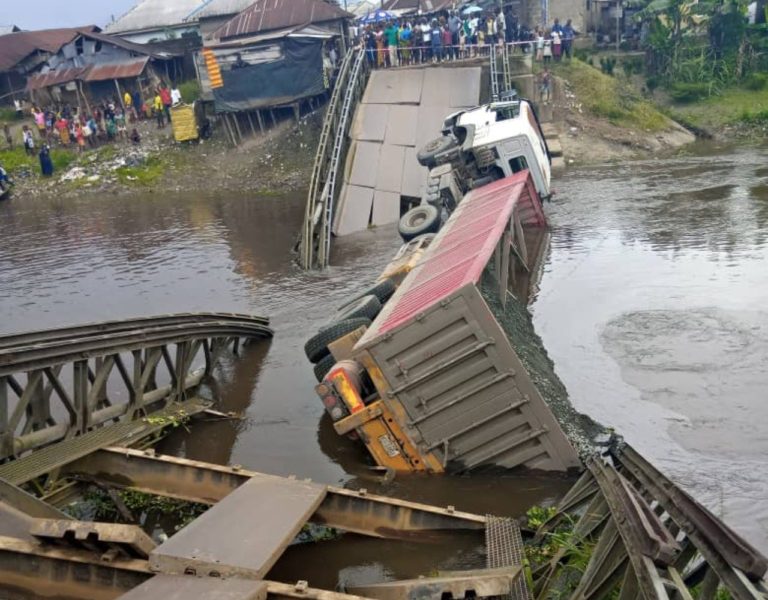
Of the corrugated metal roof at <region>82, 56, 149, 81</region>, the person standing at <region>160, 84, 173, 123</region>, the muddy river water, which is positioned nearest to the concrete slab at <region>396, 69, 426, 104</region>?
the muddy river water

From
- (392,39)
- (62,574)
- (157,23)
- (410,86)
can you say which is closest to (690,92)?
(392,39)

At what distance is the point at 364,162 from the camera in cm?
2484

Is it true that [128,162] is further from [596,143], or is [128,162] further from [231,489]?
[231,489]

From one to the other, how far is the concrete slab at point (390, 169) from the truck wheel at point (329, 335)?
14.0 m

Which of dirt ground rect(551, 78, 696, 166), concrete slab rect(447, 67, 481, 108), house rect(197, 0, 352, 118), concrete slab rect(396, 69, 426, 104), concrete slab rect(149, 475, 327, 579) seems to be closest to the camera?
concrete slab rect(149, 475, 327, 579)

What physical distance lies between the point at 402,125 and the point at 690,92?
14817 millimetres

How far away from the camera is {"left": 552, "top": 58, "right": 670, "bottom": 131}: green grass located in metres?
31.3

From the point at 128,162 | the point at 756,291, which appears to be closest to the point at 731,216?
the point at 756,291

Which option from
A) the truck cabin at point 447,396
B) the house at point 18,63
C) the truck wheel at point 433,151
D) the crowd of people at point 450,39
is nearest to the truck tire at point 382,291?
the truck cabin at point 447,396

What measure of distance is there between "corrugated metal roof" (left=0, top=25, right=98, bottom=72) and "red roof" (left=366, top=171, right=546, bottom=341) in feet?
109

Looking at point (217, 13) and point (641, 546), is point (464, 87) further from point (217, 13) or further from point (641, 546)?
point (641, 546)

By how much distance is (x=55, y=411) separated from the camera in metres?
11.5

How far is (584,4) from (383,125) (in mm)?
18016

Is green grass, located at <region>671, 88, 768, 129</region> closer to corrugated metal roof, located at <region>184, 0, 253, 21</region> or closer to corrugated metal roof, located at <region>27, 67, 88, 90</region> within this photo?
corrugated metal roof, located at <region>184, 0, 253, 21</region>
